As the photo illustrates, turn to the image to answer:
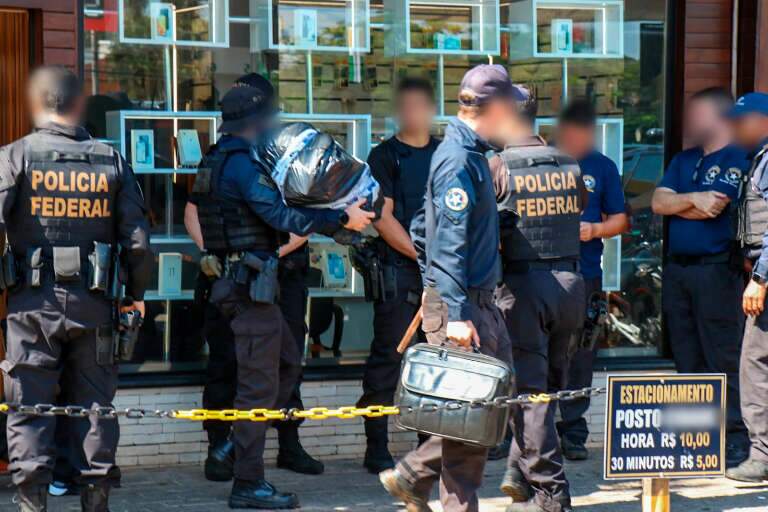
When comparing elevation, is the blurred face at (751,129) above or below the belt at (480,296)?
above

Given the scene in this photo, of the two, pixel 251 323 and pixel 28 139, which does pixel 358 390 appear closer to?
pixel 251 323

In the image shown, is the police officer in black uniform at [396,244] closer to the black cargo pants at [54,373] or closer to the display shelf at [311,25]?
the display shelf at [311,25]

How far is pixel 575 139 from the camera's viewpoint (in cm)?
791

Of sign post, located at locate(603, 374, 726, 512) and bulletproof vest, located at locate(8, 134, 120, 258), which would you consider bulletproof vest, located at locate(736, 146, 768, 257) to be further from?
bulletproof vest, located at locate(8, 134, 120, 258)

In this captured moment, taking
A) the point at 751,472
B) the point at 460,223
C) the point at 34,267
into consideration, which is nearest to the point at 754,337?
the point at 751,472

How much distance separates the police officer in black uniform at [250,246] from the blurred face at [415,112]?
38.3 inches

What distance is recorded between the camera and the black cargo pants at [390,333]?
24.2 ft

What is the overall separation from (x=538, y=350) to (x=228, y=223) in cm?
171

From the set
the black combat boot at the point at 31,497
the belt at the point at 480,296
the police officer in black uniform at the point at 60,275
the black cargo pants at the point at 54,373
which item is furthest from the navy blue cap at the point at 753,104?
the black combat boot at the point at 31,497

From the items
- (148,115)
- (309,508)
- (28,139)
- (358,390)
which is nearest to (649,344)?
(358,390)

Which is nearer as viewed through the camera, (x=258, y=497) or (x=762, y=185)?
(x=258, y=497)

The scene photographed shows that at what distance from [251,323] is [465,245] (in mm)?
1392

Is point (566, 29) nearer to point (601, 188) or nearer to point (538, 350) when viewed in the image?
point (601, 188)

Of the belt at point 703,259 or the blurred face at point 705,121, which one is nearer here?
the belt at point 703,259
